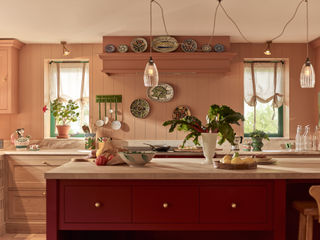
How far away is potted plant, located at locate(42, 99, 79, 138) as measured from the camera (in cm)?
423

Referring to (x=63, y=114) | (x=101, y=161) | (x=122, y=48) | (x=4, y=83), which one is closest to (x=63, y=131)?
(x=63, y=114)

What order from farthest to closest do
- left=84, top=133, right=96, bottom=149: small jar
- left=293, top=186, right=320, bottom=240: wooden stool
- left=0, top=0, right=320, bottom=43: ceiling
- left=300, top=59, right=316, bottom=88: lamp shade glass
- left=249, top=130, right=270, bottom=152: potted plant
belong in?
left=84, top=133, right=96, bottom=149: small jar, left=249, top=130, right=270, bottom=152: potted plant, left=0, top=0, right=320, bottom=43: ceiling, left=300, top=59, right=316, bottom=88: lamp shade glass, left=293, top=186, right=320, bottom=240: wooden stool

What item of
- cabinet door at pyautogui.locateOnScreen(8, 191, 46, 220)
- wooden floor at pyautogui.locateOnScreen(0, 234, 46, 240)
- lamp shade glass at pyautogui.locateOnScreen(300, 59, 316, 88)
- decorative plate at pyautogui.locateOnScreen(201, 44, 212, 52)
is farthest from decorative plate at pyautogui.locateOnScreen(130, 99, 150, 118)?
lamp shade glass at pyautogui.locateOnScreen(300, 59, 316, 88)

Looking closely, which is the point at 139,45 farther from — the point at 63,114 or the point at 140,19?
the point at 63,114

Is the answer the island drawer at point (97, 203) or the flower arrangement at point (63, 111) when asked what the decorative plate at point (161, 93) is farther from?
the island drawer at point (97, 203)

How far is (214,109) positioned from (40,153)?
91.4 inches

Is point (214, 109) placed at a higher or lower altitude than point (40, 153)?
higher

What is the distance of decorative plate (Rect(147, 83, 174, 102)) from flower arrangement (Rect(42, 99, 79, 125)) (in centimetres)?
107

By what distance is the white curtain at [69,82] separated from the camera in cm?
445

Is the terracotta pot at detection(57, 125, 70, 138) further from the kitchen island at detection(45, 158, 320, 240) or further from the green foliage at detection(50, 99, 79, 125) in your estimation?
the kitchen island at detection(45, 158, 320, 240)

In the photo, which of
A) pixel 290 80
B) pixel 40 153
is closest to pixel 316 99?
pixel 290 80

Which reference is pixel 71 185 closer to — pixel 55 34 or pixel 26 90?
pixel 55 34

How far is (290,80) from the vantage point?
14.0ft

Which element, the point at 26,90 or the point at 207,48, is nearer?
the point at 207,48
